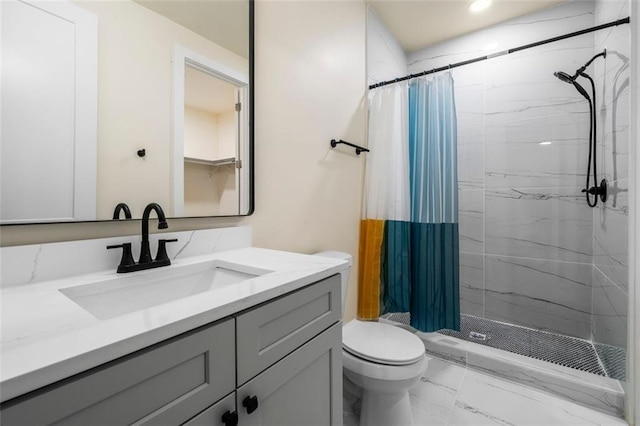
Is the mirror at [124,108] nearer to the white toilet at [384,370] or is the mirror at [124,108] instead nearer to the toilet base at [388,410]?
the white toilet at [384,370]

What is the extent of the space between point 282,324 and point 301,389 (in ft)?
0.72

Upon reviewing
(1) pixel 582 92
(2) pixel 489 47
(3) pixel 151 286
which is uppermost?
(2) pixel 489 47

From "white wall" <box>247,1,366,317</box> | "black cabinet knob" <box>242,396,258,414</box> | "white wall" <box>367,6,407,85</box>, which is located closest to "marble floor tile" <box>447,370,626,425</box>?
"white wall" <box>247,1,366,317</box>

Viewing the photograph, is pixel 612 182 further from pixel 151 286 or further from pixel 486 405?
pixel 151 286

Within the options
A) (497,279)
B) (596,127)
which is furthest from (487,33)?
(497,279)

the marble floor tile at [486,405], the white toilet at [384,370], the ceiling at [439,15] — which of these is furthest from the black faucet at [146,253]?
the ceiling at [439,15]

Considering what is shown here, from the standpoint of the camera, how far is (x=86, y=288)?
737 mm

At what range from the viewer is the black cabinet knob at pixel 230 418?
1.96 ft

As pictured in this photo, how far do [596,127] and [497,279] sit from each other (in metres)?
1.25

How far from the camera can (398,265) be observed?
1912 mm

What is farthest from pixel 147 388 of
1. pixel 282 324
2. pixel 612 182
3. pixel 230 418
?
pixel 612 182

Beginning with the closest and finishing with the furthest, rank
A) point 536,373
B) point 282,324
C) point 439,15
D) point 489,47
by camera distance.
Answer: point 282,324
point 536,373
point 439,15
point 489,47

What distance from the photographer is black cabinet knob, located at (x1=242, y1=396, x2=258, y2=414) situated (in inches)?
25.3

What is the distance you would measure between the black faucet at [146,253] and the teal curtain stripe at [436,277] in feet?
4.78
